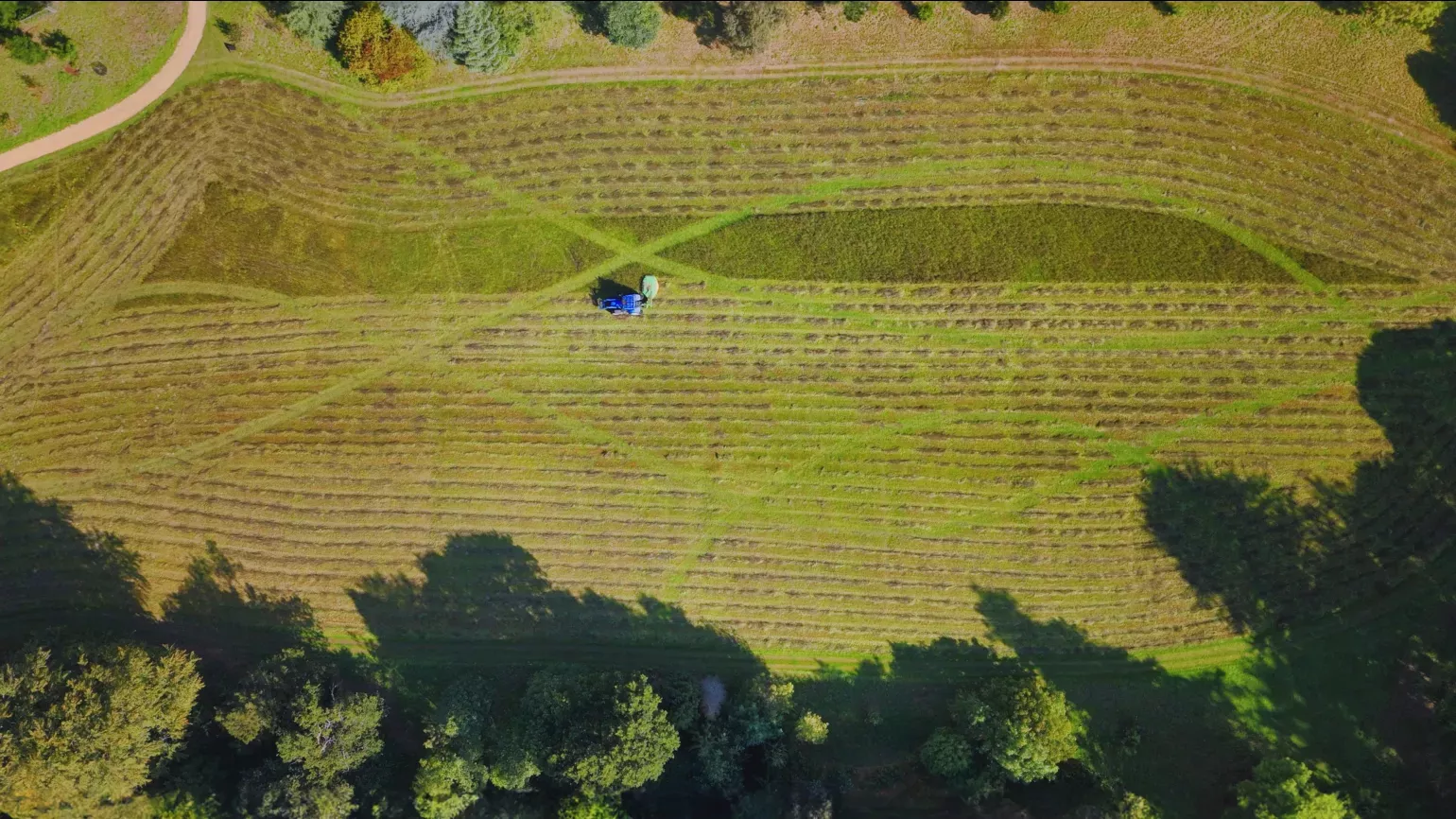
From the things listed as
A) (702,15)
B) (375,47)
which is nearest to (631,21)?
(702,15)

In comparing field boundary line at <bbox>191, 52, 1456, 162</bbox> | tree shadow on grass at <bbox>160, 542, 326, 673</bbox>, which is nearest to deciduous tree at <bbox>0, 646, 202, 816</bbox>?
tree shadow on grass at <bbox>160, 542, 326, 673</bbox>

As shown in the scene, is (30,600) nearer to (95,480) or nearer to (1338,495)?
(95,480)

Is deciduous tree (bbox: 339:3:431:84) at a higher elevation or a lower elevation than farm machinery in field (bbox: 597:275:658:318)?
higher

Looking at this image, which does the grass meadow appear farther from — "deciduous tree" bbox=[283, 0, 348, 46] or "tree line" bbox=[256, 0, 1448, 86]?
"deciduous tree" bbox=[283, 0, 348, 46]

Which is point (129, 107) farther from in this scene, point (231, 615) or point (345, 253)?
point (231, 615)

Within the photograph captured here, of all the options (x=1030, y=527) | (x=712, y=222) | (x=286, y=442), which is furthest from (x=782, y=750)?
(x=286, y=442)

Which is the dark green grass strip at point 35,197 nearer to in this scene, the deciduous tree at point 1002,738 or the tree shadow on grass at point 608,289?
the tree shadow on grass at point 608,289

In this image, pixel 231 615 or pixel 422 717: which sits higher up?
pixel 231 615
